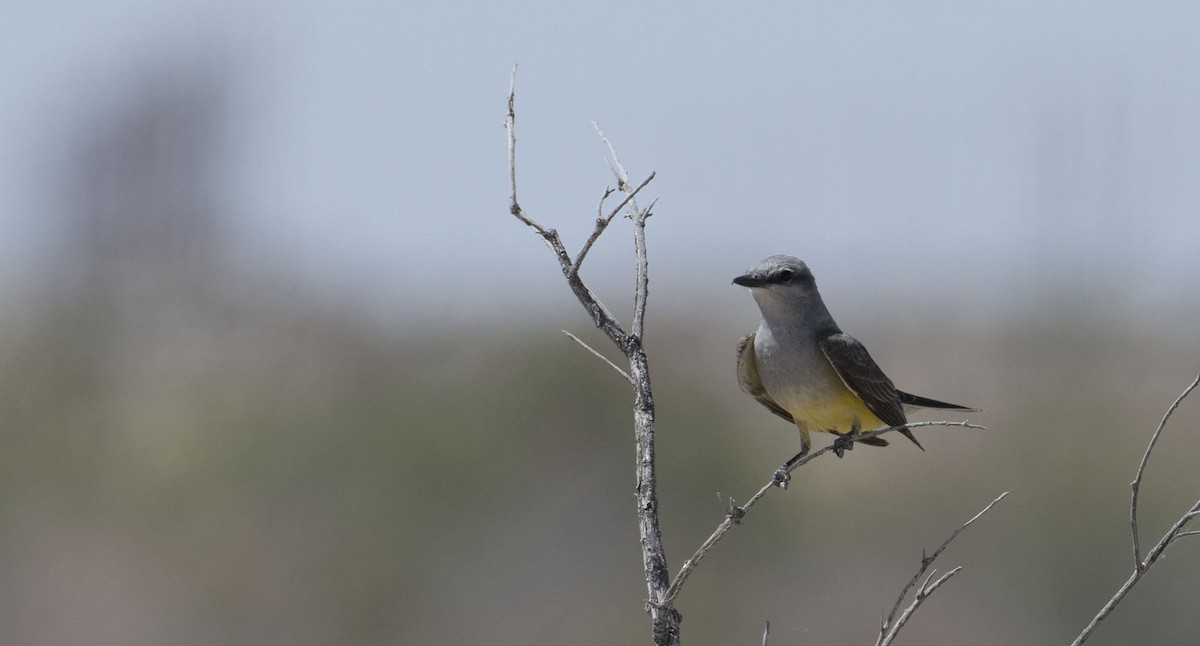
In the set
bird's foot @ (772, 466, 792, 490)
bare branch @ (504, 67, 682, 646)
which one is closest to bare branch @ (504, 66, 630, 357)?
bare branch @ (504, 67, 682, 646)

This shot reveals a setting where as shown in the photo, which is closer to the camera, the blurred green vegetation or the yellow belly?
the yellow belly

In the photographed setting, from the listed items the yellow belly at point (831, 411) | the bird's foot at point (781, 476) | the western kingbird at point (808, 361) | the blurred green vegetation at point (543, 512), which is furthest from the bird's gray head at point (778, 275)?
the blurred green vegetation at point (543, 512)

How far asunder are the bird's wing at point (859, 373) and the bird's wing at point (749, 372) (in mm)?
371

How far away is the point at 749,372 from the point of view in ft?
19.9

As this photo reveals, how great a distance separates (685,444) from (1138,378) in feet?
34.0

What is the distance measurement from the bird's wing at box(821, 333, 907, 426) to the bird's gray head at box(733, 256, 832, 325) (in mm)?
171

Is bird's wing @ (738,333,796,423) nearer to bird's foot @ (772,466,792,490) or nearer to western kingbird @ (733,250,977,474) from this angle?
western kingbird @ (733,250,977,474)

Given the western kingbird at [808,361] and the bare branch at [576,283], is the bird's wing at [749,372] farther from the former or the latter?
the bare branch at [576,283]

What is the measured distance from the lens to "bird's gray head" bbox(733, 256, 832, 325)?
574 centimetres

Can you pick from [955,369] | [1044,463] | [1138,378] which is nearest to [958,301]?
[955,369]

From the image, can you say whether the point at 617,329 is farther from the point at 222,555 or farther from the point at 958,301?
the point at 958,301

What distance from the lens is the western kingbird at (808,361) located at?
18.8ft

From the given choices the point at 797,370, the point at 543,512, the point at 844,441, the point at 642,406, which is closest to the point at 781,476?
the point at 844,441

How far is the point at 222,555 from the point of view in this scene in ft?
66.5
